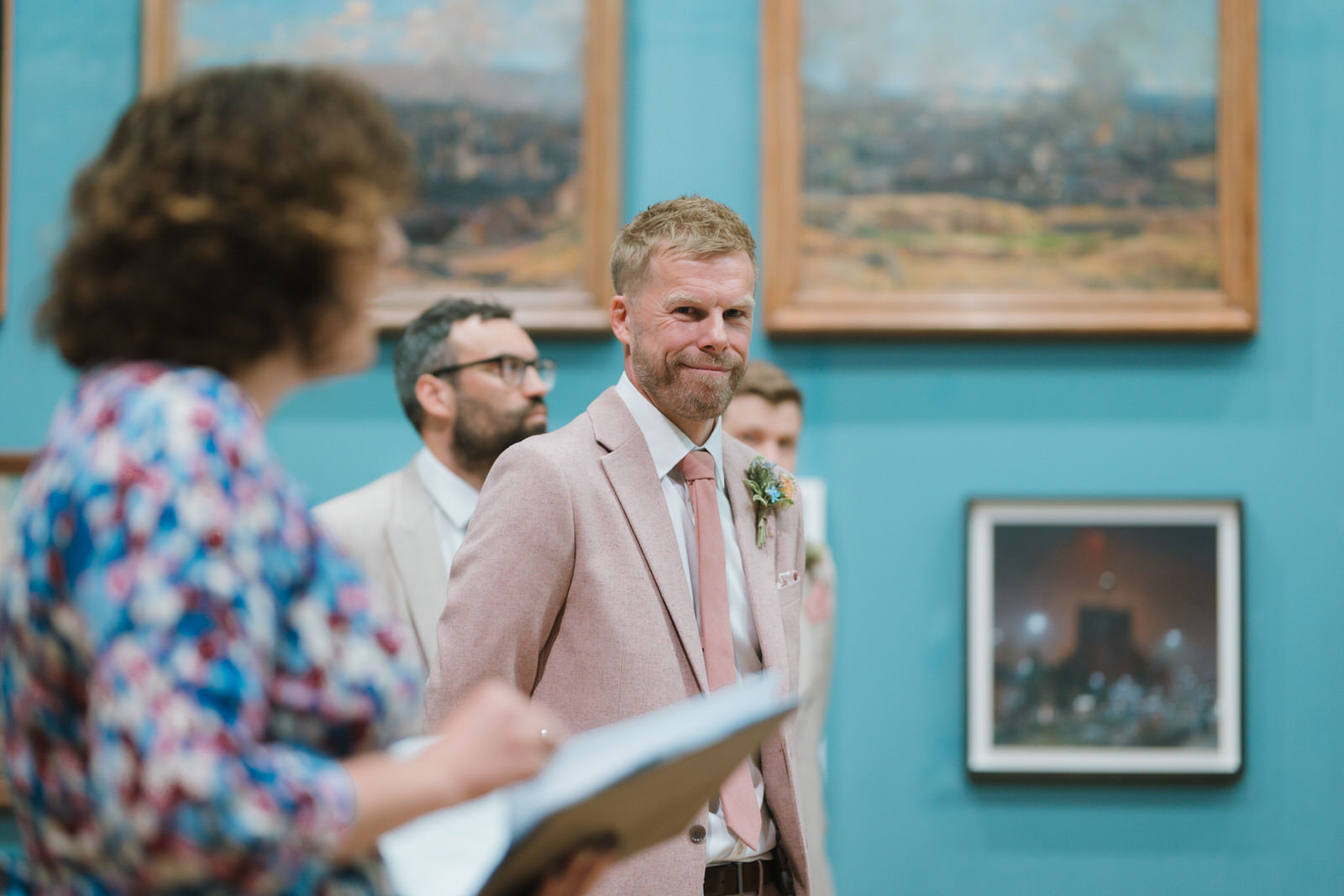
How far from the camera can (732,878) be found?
2.09m

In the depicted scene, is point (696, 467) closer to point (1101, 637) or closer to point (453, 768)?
point (453, 768)

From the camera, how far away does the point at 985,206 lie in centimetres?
394

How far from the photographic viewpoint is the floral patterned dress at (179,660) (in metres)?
0.88

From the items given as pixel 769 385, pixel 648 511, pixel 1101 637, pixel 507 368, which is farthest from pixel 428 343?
pixel 1101 637

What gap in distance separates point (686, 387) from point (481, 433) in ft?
4.25

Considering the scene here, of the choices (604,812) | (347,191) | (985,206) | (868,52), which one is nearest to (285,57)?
(868,52)

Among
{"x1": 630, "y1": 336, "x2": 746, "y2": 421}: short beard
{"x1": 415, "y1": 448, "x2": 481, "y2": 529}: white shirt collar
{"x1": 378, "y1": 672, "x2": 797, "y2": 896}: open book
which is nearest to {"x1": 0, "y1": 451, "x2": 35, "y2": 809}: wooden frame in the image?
{"x1": 415, "y1": 448, "x2": 481, "y2": 529}: white shirt collar

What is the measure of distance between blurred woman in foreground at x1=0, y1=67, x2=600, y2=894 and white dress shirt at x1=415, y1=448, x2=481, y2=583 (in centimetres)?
211

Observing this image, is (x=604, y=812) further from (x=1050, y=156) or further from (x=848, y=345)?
(x=1050, y=156)

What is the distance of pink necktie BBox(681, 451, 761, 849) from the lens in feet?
6.68

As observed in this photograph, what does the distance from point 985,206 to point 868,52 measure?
63 cm

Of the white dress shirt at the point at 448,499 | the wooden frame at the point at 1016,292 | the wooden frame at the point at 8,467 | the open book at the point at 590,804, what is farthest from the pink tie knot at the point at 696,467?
the wooden frame at the point at 8,467

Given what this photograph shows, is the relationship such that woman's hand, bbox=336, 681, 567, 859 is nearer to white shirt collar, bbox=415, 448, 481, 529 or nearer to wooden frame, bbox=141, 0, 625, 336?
white shirt collar, bbox=415, 448, 481, 529

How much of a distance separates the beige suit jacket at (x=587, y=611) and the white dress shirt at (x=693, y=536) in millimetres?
29
